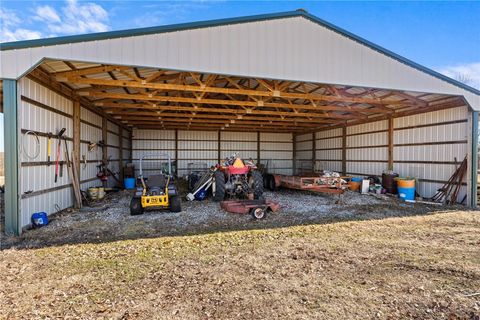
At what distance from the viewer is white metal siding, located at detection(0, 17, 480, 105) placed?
4.96 m

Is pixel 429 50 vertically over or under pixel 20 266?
over

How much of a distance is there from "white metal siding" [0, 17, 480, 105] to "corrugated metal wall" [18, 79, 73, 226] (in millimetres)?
967

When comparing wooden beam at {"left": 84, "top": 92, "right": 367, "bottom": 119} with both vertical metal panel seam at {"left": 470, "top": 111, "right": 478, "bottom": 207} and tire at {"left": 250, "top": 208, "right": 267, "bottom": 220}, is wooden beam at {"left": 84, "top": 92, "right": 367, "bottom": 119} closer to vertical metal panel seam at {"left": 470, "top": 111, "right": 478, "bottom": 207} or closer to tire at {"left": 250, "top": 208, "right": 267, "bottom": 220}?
vertical metal panel seam at {"left": 470, "top": 111, "right": 478, "bottom": 207}

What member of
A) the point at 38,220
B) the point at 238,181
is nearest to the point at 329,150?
the point at 238,181

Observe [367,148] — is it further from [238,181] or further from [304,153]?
[238,181]

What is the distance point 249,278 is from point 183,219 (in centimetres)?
326

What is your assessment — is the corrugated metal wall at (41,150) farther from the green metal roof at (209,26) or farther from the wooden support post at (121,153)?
the wooden support post at (121,153)

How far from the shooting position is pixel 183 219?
600cm

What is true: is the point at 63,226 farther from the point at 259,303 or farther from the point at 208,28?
the point at 208,28

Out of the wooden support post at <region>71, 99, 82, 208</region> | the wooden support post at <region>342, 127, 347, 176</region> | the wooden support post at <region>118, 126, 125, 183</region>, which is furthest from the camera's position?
the wooden support post at <region>342, 127, 347, 176</region>

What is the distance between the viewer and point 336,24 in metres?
6.68

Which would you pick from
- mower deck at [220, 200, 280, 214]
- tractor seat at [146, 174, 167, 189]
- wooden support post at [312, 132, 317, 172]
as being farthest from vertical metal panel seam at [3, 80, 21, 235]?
wooden support post at [312, 132, 317, 172]

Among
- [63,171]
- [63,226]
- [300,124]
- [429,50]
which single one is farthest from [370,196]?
[63,171]

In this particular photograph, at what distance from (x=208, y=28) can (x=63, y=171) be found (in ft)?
17.7
